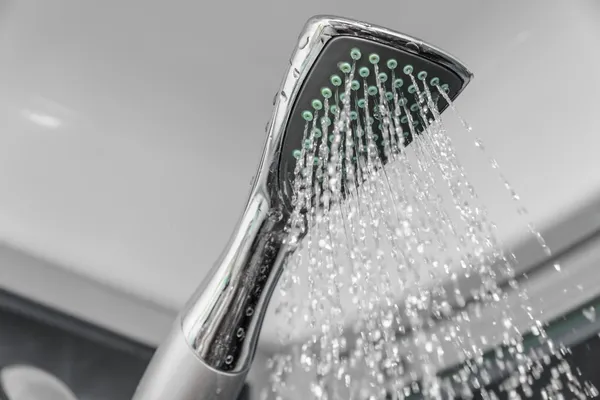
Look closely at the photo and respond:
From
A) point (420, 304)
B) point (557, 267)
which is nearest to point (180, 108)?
point (420, 304)

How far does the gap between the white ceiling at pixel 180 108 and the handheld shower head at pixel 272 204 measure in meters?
0.36

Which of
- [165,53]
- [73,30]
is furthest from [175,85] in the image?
[73,30]

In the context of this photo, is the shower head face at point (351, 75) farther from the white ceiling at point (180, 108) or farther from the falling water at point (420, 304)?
the white ceiling at point (180, 108)

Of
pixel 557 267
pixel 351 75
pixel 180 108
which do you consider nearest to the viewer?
pixel 351 75

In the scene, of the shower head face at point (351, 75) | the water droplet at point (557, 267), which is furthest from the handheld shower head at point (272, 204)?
the water droplet at point (557, 267)

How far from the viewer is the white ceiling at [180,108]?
2.43ft

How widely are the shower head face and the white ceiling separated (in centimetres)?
35

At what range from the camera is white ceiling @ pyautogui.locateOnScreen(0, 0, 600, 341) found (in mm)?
741

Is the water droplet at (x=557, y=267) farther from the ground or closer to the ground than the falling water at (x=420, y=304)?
farther from the ground

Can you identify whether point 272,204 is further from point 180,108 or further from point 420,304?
point 180,108

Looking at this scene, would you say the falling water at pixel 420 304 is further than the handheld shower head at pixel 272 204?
Yes

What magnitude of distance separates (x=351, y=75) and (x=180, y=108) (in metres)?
0.60

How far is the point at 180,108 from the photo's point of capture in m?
0.93

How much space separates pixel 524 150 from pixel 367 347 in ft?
1.07
